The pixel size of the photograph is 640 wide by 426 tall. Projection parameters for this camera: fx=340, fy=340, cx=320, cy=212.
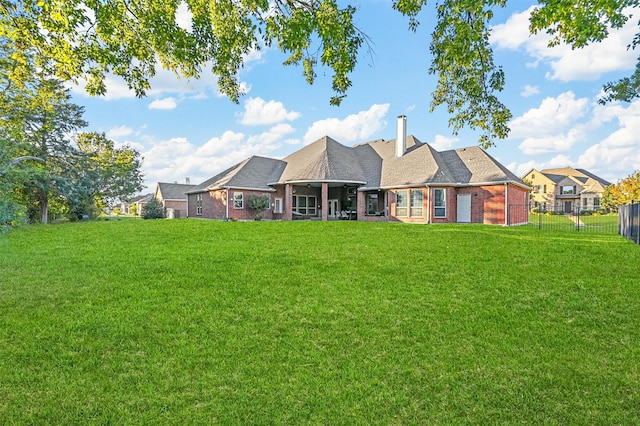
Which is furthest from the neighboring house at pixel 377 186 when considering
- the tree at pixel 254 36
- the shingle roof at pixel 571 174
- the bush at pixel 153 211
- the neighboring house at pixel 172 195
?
the shingle roof at pixel 571 174

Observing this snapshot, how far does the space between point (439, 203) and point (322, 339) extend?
18173mm

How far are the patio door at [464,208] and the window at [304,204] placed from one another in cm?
1072

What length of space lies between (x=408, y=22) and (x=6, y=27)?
623 cm

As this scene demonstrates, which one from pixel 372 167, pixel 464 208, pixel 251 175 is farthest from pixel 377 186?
pixel 251 175

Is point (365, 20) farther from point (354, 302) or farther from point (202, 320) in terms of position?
point (202, 320)

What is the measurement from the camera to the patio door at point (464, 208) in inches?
829

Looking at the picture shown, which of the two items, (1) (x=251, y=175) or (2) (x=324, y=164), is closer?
(2) (x=324, y=164)

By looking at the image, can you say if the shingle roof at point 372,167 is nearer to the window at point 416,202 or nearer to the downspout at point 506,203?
the downspout at point 506,203

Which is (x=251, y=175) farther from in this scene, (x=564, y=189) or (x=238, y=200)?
(x=564, y=189)

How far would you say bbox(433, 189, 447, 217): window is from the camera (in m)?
21.0

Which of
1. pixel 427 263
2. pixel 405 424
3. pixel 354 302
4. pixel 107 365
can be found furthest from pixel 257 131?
pixel 405 424

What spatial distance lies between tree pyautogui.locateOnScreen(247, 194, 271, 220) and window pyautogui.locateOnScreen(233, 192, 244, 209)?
2.67ft

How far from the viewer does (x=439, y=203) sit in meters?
21.0

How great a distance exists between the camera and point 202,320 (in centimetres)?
518
